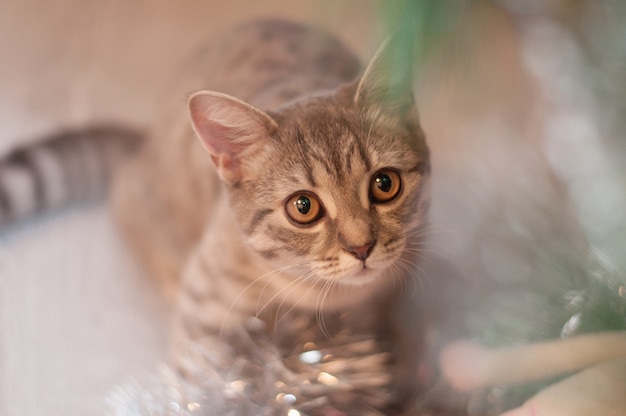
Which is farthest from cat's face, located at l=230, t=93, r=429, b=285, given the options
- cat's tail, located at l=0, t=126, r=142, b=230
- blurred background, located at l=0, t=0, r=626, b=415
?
cat's tail, located at l=0, t=126, r=142, b=230

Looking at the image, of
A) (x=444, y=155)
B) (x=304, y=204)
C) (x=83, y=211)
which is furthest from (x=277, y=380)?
(x=83, y=211)

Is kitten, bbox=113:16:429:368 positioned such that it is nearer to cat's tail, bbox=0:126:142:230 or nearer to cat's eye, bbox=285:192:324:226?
cat's eye, bbox=285:192:324:226

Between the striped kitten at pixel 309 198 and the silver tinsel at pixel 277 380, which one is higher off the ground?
the striped kitten at pixel 309 198

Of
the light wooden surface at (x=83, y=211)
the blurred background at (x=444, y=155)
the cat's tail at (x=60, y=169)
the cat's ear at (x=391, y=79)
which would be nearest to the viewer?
the cat's ear at (x=391, y=79)

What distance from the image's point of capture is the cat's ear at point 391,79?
0.78 meters

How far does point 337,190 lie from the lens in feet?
3.04

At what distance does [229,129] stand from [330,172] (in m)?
0.18

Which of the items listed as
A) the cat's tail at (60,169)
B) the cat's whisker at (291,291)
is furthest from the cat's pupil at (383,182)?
the cat's tail at (60,169)

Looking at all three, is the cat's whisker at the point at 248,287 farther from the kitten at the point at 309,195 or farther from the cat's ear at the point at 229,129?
the cat's ear at the point at 229,129

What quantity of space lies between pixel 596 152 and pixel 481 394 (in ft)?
2.36

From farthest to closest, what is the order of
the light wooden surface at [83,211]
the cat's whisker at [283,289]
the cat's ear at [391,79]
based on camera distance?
the light wooden surface at [83,211]
the cat's whisker at [283,289]
the cat's ear at [391,79]

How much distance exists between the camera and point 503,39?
0.99m

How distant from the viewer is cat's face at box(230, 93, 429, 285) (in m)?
0.92

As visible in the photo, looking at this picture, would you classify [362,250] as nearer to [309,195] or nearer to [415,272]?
[309,195]
